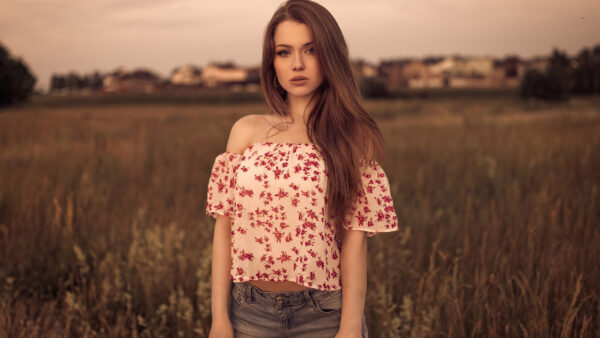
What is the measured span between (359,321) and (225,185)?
2.28 feet

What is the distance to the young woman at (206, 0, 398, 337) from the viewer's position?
60.4 inches

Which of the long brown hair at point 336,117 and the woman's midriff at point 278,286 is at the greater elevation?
the long brown hair at point 336,117

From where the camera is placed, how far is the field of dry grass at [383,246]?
240cm

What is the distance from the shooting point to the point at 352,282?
1553mm

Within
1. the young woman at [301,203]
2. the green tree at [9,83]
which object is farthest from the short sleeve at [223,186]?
the green tree at [9,83]

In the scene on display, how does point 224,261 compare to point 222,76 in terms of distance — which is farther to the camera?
point 222,76

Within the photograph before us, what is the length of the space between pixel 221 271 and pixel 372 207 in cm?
61

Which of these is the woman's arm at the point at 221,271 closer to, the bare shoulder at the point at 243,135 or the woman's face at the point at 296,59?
the bare shoulder at the point at 243,135

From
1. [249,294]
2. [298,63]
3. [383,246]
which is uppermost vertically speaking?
[298,63]

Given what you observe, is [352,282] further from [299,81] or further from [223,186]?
[299,81]

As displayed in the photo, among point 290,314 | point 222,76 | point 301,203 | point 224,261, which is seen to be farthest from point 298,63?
point 222,76

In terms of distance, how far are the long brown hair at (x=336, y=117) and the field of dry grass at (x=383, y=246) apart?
85 centimetres

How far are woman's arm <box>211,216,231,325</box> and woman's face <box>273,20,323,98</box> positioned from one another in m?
0.58

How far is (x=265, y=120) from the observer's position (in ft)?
5.66
